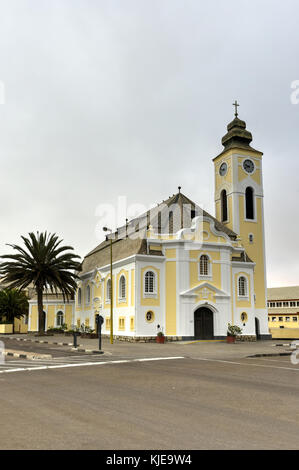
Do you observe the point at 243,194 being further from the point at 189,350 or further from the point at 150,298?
the point at 189,350

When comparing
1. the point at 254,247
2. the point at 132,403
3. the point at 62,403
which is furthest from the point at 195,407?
the point at 254,247

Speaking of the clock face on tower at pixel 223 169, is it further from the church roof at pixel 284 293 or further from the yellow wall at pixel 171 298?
the church roof at pixel 284 293

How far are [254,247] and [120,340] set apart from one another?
53.7 ft

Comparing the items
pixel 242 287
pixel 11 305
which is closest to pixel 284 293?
pixel 242 287

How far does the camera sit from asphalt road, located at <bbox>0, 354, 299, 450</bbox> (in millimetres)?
6234

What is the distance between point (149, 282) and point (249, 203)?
14803mm

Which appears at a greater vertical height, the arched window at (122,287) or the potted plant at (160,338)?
the arched window at (122,287)

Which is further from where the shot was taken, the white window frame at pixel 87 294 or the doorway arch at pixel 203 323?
the white window frame at pixel 87 294

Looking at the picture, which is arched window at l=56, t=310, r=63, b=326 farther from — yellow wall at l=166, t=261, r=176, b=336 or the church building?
yellow wall at l=166, t=261, r=176, b=336

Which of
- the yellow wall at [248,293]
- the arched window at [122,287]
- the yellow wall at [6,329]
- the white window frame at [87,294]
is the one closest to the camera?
the arched window at [122,287]

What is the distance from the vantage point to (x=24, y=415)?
7918mm

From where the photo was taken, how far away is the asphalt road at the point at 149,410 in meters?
6.23

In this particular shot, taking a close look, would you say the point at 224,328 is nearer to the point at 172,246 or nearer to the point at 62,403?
the point at 172,246

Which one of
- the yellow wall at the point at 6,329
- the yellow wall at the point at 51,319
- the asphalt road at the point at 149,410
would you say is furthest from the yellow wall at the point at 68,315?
the asphalt road at the point at 149,410
